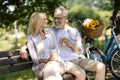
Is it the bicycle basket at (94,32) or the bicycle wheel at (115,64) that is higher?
the bicycle basket at (94,32)

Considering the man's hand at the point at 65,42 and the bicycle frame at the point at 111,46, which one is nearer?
the man's hand at the point at 65,42

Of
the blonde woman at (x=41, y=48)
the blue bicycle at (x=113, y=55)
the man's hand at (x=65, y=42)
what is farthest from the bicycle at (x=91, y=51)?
the blonde woman at (x=41, y=48)

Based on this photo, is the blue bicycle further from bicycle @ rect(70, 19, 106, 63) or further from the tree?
the tree

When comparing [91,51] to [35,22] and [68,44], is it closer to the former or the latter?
[68,44]

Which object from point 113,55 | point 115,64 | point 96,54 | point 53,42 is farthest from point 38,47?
point 115,64

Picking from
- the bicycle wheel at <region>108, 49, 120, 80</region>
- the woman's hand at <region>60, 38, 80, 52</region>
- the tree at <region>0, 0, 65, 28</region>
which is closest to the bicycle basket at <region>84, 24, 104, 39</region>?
the woman's hand at <region>60, 38, 80, 52</region>

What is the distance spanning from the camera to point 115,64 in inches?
254

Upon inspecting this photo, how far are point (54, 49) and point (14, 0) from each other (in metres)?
5.21

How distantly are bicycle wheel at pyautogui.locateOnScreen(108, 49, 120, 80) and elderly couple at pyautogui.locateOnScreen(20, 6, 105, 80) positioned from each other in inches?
41.9

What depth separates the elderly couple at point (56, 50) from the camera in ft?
16.0

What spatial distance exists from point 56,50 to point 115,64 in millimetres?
1686

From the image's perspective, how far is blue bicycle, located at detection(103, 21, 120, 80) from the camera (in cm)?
628

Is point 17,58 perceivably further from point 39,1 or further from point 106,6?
point 106,6

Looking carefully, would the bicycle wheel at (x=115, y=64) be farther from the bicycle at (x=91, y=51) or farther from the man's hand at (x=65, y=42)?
the man's hand at (x=65, y=42)
